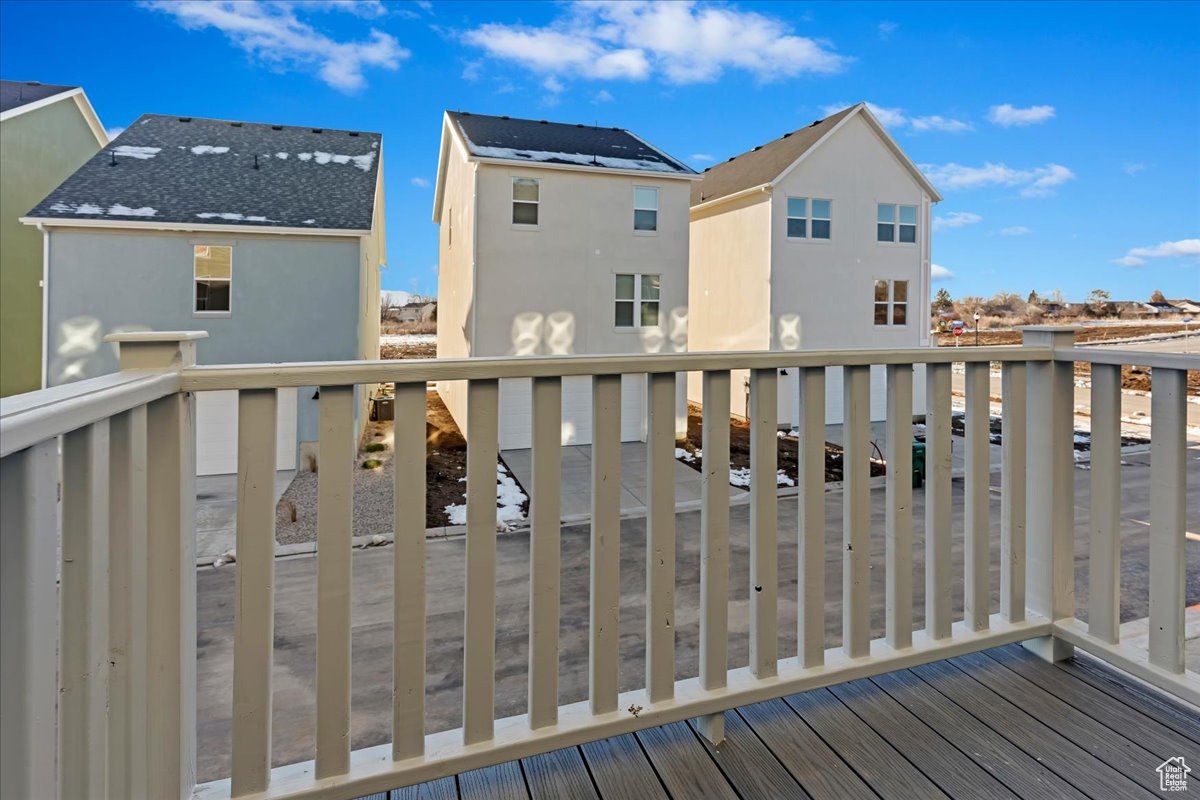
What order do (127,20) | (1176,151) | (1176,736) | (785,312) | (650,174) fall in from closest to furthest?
(1176,736) < (650,174) < (785,312) < (127,20) < (1176,151)

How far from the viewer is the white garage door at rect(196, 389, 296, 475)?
875 cm

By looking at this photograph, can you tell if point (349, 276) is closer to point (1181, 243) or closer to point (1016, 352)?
point (1016, 352)

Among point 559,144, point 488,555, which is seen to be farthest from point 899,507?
point 559,144

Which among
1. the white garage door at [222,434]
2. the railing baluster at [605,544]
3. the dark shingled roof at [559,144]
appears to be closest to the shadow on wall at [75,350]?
the white garage door at [222,434]

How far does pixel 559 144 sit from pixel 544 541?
11326 millimetres

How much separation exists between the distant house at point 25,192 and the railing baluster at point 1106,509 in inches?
560

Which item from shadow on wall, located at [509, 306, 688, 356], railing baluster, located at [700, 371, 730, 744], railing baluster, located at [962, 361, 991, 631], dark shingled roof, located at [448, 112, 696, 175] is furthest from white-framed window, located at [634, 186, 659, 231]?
railing baluster, located at [700, 371, 730, 744]

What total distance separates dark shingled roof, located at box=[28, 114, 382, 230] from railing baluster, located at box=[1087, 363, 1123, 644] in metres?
9.46

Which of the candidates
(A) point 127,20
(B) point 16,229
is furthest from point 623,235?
(A) point 127,20

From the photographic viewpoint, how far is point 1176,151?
1772 centimetres

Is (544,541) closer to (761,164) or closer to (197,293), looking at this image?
(197,293)

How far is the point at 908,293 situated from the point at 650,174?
6126 millimetres

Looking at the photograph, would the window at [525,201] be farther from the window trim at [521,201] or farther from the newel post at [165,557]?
the newel post at [165,557]

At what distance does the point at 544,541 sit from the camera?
137cm
